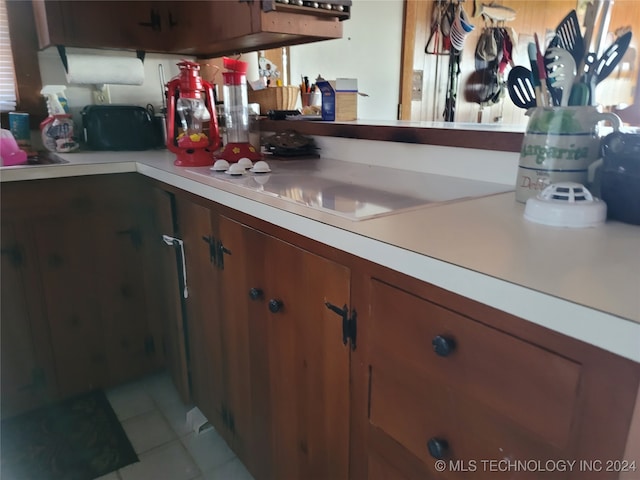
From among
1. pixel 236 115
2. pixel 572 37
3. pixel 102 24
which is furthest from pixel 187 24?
pixel 572 37

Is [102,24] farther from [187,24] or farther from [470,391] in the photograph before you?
[470,391]

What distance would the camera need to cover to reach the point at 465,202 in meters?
0.95

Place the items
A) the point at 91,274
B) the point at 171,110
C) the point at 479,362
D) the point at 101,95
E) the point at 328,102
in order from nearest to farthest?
the point at 479,362 → the point at 171,110 → the point at 91,274 → the point at 328,102 → the point at 101,95

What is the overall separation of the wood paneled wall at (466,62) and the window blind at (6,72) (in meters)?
2.76

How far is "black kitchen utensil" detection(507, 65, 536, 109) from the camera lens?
992mm

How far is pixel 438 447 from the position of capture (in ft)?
2.24

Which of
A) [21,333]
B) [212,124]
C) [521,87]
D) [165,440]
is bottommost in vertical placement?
[165,440]

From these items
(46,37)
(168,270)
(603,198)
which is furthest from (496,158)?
(46,37)

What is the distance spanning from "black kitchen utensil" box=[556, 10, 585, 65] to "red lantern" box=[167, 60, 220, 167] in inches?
40.8

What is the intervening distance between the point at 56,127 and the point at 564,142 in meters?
1.83

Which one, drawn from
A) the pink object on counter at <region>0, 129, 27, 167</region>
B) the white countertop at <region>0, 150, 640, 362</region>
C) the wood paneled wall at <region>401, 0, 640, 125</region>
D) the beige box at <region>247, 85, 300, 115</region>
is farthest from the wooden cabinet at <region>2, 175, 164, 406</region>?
the wood paneled wall at <region>401, 0, 640, 125</region>

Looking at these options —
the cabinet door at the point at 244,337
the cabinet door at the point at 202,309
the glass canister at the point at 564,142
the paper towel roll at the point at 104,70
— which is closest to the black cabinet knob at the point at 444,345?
the glass canister at the point at 564,142

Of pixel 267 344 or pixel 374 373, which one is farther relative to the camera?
pixel 267 344

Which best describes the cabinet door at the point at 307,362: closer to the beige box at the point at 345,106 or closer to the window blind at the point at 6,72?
the beige box at the point at 345,106
